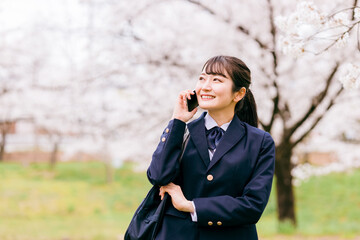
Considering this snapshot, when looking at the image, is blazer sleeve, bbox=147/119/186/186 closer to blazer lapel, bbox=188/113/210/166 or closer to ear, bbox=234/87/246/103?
blazer lapel, bbox=188/113/210/166

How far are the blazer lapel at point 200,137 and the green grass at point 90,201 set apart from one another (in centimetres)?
657

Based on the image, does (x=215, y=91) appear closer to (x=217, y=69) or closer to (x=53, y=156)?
(x=217, y=69)

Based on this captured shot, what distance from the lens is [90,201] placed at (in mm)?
13227

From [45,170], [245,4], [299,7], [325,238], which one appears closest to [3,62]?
[245,4]

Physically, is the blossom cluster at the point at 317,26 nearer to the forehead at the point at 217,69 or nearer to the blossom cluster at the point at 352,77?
the blossom cluster at the point at 352,77

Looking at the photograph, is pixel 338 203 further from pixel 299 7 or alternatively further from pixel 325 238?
pixel 299 7

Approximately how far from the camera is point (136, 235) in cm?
161

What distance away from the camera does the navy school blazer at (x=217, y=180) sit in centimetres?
150

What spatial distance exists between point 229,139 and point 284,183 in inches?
198

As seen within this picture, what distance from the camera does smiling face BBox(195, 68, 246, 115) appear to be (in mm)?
1628

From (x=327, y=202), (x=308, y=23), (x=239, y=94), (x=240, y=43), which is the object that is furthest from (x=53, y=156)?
(x=239, y=94)

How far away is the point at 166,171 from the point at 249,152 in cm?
33

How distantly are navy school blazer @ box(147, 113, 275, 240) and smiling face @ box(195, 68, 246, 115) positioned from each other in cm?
12

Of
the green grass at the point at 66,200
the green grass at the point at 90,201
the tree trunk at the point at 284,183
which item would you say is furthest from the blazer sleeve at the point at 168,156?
the green grass at the point at 90,201
